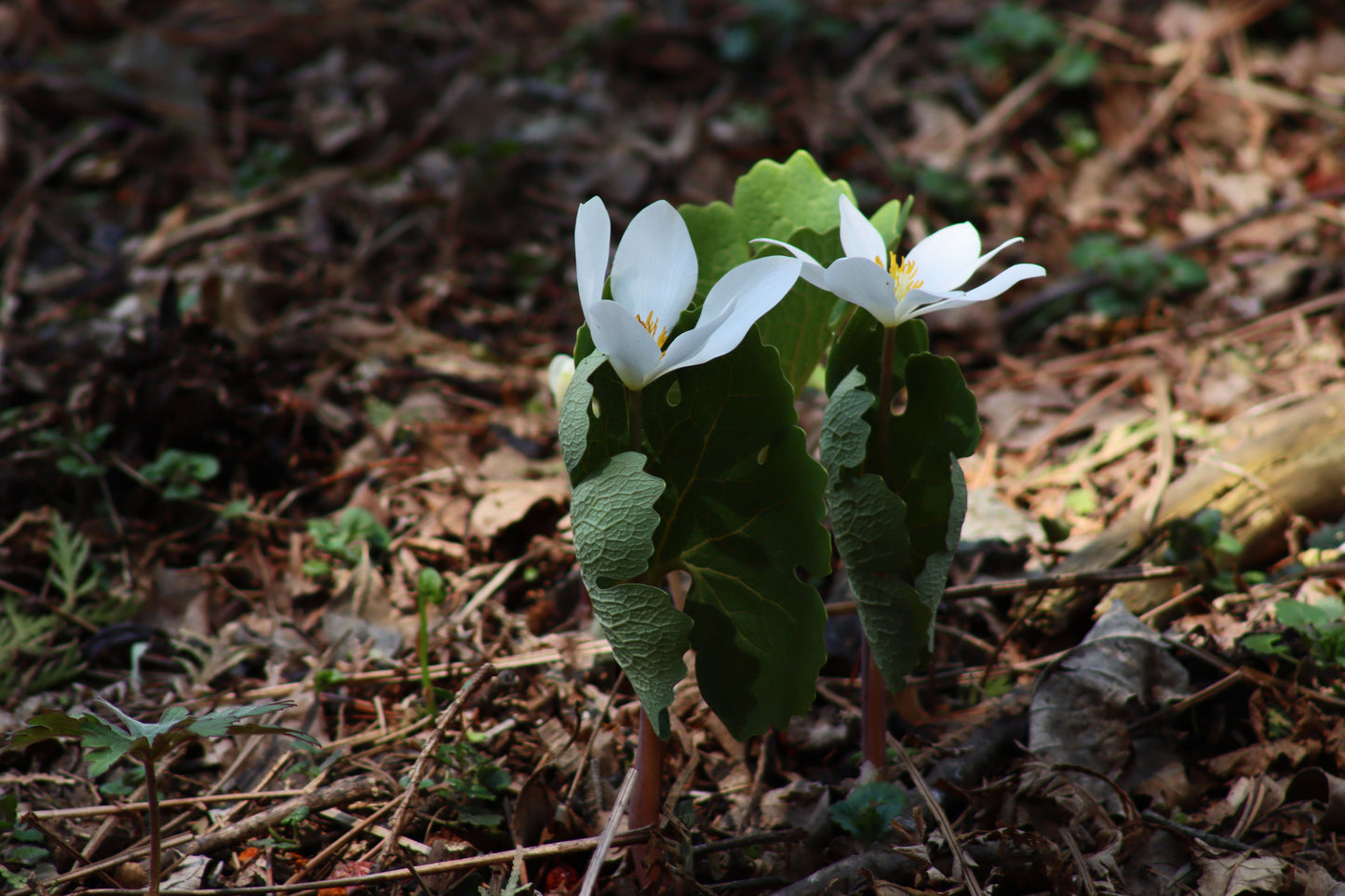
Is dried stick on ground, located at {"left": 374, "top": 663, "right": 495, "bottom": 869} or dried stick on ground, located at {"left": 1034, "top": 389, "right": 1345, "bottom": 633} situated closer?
dried stick on ground, located at {"left": 374, "top": 663, "right": 495, "bottom": 869}

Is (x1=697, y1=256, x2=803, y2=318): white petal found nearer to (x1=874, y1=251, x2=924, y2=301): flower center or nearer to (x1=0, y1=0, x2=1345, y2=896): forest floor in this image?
(x1=874, y1=251, x2=924, y2=301): flower center

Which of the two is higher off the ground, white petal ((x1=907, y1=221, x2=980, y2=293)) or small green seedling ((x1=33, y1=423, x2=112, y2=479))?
white petal ((x1=907, y1=221, x2=980, y2=293))

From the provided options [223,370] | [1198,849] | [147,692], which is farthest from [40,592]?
[1198,849]

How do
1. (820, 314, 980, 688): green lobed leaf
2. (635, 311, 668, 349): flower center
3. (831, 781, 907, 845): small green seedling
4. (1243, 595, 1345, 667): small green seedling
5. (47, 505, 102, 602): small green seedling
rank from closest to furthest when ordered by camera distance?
1. (635, 311, 668, 349): flower center
2. (820, 314, 980, 688): green lobed leaf
3. (831, 781, 907, 845): small green seedling
4. (1243, 595, 1345, 667): small green seedling
5. (47, 505, 102, 602): small green seedling

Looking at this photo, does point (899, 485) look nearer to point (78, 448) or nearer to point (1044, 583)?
point (1044, 583)

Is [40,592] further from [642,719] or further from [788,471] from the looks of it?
[788,471]

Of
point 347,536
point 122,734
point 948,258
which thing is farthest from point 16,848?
point 948,258

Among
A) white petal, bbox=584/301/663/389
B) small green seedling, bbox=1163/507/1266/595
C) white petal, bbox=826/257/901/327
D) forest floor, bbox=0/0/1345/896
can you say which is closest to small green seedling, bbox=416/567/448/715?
forest floor, bbox=0/0/1345/896

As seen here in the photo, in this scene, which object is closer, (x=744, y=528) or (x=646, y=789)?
(x=744, y=528)
